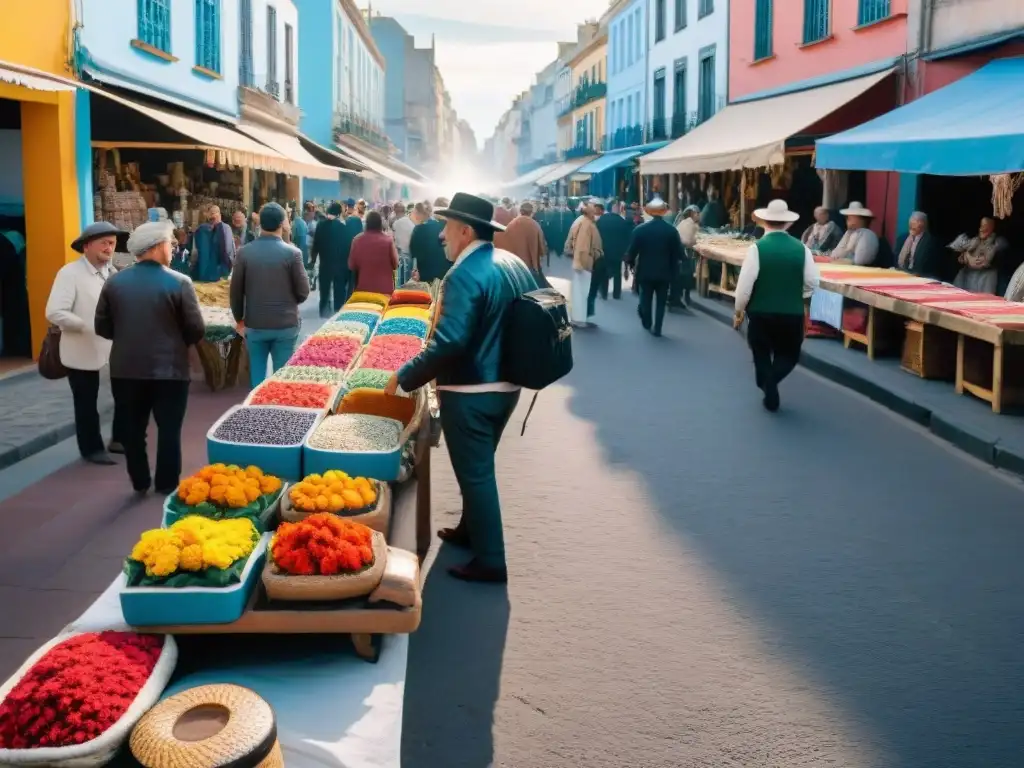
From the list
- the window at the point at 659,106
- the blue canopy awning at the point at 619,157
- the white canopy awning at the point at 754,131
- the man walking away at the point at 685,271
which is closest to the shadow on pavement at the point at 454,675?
the white canopy awning at the point at 754,131

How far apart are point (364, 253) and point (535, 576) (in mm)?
8323

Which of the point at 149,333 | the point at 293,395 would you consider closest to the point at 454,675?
the point at 293,395

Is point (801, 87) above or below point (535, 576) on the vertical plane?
above

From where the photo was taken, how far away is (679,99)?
34125 mm

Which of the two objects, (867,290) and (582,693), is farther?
(867,290)

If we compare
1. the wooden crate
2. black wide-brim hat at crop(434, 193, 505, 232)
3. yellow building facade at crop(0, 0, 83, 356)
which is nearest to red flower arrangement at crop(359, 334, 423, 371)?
black wide-brim hat at crop(434, 193, 505, 232)

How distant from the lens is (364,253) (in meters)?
13.3

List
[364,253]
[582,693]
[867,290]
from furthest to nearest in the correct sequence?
[364,253], [867,290], [582,693]

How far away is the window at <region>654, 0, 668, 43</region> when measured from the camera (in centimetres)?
3672

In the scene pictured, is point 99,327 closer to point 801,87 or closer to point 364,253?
point 364,253

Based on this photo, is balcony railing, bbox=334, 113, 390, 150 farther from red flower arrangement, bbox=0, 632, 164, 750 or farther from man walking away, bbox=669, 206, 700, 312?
red flower arrangement, bbox=0, 632, 164, 750

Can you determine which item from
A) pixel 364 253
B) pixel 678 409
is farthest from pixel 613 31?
pixel 678 409

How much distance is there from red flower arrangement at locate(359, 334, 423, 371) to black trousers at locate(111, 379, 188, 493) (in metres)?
1.23

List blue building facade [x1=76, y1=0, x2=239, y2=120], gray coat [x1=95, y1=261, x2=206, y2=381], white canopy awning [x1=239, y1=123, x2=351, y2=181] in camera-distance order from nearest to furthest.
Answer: gray coat [x1=95, y1=261, x2=206, y2=381], blue building facade [x1=76, y1=0, x2=239, y2=120], white canopy awning [x1=239, y1=123, x2=351, y2=181]
